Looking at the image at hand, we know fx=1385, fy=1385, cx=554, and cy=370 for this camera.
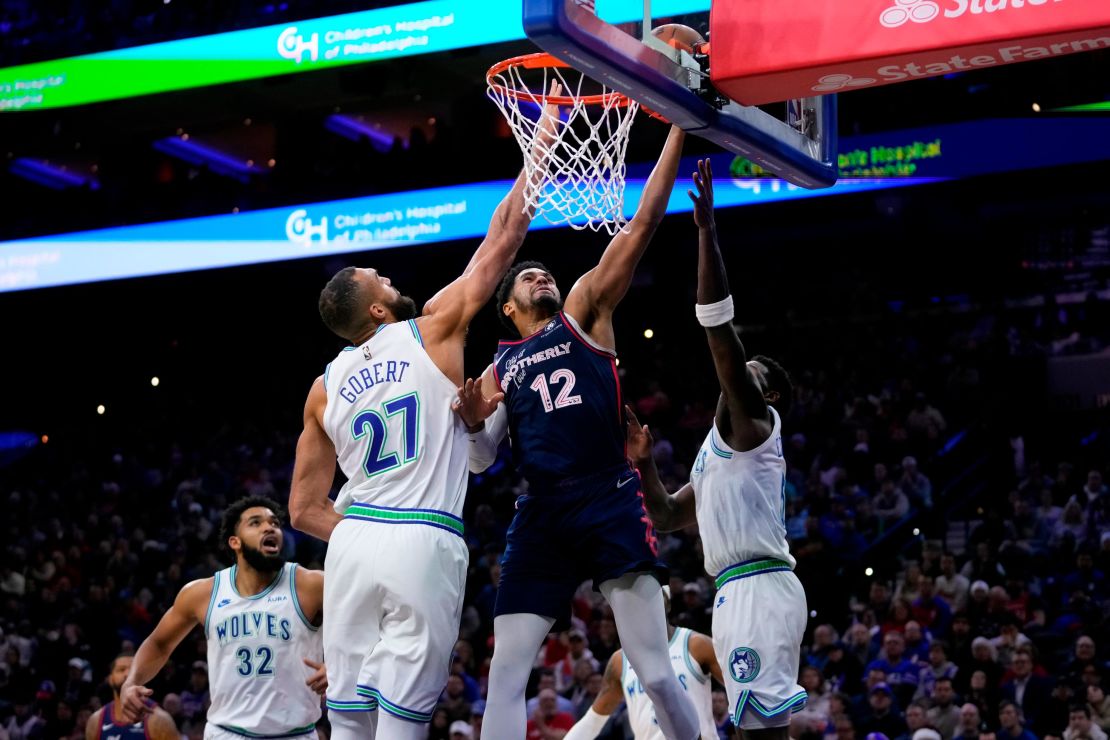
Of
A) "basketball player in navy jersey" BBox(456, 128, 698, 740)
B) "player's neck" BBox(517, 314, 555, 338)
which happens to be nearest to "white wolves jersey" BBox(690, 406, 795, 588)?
"basketball player in navy jersey" BBox(456, 128, 698, 740)

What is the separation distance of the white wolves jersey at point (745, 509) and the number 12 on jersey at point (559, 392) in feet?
2.57

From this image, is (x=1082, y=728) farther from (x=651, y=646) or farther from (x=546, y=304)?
(x=546, y=304)

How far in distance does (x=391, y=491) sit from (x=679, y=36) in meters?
1.98

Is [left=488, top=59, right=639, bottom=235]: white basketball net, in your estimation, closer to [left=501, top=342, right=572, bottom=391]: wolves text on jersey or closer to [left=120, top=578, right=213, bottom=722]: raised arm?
[left=501, top=342, right=572, bottom=391]: wolves text on jersey

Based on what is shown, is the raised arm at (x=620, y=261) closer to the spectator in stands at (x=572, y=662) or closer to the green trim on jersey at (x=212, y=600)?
the green trim on jersey at (x=212, y=600)

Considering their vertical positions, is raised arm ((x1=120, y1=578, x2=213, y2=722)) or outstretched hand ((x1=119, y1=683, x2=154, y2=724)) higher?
raised arm ((x1=120, y1=578, x2=213, y2=722))

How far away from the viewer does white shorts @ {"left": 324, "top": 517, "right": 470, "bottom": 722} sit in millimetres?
4871

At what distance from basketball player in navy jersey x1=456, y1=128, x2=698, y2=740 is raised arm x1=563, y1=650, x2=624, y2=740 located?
8.40ft

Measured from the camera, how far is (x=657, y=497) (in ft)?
21.1

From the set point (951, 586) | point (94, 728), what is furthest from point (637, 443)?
point (951, 586)

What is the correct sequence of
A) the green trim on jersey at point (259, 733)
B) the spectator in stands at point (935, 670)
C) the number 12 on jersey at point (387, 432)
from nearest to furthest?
the number 12 on jersey at point (387, 432), the green trim on jersey at point (259, 733), the spectator in stands at point (935, 670)

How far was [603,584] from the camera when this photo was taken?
17.4 feet

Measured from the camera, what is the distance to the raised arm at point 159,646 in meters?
6.66

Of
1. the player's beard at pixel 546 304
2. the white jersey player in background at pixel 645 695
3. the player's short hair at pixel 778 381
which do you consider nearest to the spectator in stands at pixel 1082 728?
the white jersey player in background at pixel 645 695
